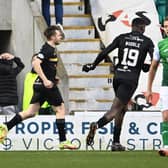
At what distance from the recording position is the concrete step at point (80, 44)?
70.0ft

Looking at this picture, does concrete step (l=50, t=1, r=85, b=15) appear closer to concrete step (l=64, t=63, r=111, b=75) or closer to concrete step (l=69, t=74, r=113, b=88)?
concrete step (l=64, t=63, r=111, b=75)

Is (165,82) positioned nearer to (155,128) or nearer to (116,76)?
(116,76)

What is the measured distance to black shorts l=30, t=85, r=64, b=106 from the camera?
15.8 metres

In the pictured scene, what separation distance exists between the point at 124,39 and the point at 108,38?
566 cm

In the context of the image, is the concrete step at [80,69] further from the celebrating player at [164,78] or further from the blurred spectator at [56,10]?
the celebrating player at [164,78]

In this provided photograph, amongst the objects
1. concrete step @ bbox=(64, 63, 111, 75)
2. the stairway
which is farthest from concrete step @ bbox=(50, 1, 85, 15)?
concrete step @ bbox=(64, 63, 111, 75)

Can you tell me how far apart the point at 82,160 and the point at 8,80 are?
22.8ft

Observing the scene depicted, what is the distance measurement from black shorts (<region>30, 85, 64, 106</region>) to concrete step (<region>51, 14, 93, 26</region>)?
→ 20.4 feet

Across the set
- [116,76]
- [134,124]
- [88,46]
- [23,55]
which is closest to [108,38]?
[88,46]

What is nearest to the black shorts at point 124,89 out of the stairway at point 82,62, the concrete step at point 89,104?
the stairway at point 82,62

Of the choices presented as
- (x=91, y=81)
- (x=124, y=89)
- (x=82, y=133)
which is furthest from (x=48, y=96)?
(x=91, y=81)

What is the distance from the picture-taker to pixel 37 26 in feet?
68.2

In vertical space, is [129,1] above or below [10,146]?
above

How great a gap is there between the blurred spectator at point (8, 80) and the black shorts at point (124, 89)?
4.16 m
